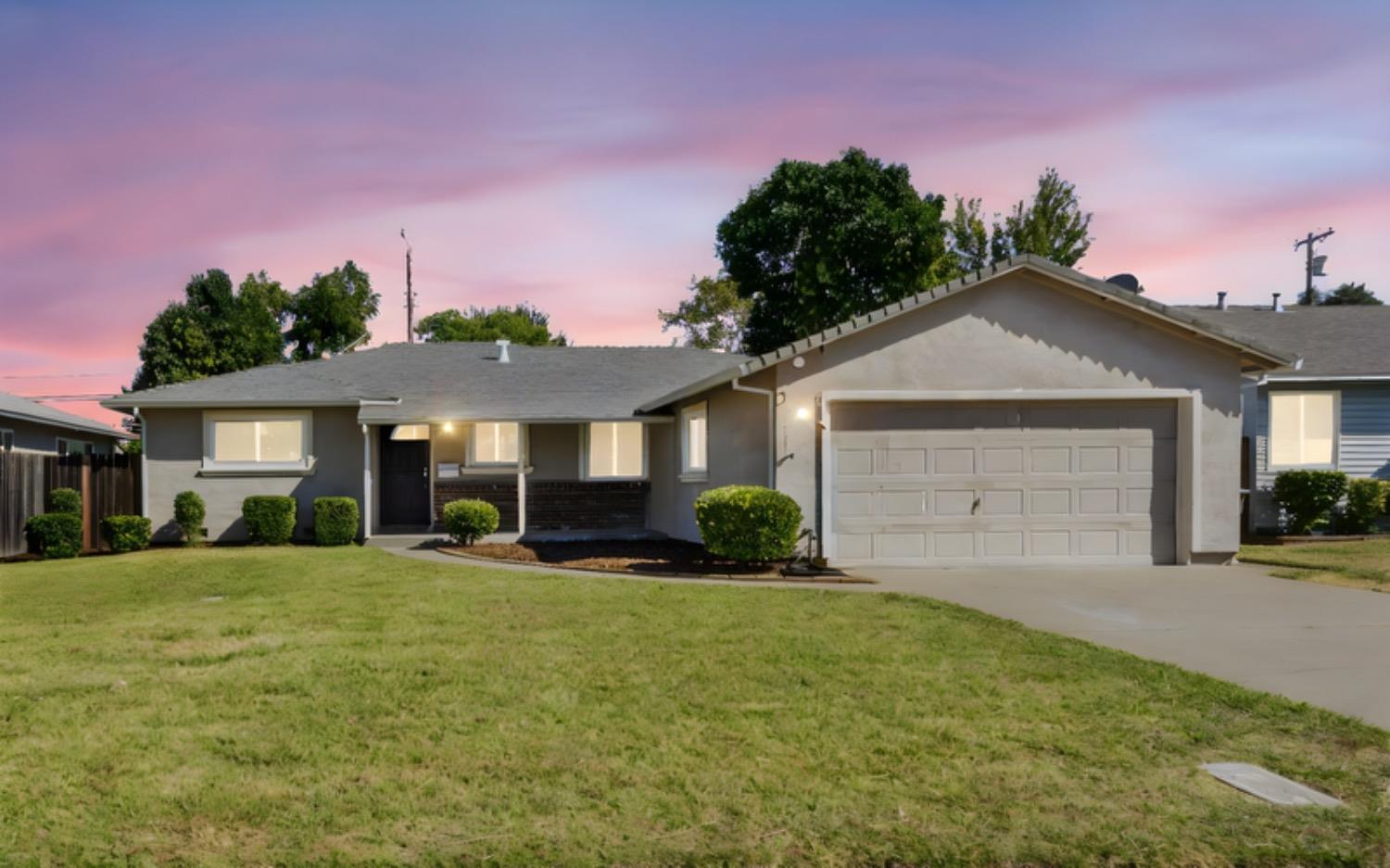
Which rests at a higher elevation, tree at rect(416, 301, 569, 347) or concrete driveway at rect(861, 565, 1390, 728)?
tree at rect(416, 301, 569, 347)

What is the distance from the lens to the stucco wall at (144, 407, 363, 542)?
17.5 meters

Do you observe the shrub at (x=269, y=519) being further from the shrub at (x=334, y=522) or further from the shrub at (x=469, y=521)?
the shrub at (x=469, y=521)

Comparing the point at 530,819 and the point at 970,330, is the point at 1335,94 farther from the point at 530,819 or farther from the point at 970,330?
the point at 530,819

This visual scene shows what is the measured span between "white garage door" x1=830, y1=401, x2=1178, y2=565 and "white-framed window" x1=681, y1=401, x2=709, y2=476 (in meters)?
3.64

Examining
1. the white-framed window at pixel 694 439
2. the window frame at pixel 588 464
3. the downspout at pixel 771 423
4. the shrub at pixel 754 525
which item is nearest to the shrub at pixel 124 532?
the window frame at pixel 588 464

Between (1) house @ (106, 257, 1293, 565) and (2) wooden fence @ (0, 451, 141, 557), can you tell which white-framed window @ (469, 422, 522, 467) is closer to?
(1) house @ (106, 257, 1293, 565)

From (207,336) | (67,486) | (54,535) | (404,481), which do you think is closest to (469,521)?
(404,481)

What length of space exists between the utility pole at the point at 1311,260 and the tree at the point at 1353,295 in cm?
1097

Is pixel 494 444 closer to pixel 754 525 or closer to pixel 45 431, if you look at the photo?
pixel 754 525

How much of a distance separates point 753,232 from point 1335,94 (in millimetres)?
25148

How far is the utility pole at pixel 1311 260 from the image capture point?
3672cm

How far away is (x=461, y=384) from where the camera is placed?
64.2 ft

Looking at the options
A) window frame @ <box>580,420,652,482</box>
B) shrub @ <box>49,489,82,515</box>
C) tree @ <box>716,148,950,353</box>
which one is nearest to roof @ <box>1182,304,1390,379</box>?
window frame @ <box>580,420,652,482</box>

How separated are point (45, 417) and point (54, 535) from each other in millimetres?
8381
